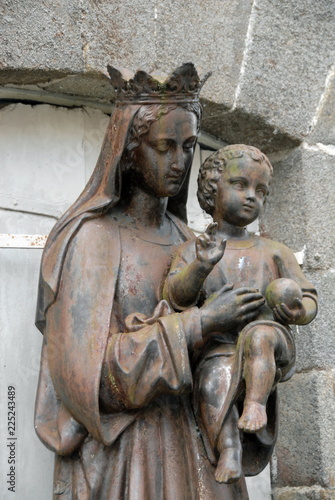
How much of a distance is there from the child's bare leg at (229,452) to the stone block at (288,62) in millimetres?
1450

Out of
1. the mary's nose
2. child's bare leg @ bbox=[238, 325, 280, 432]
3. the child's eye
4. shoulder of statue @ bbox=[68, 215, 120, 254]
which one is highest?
the mary's nose

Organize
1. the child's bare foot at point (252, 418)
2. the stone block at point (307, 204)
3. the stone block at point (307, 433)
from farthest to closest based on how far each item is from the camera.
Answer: the stone block at point (307, 204) < the stone block at point (307, 433) < the child's bare foot at point (252, 418)

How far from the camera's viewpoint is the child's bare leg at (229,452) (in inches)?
116

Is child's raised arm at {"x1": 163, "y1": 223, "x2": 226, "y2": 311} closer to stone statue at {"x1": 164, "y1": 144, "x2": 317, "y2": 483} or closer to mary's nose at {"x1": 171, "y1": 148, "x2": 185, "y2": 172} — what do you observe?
stone statue at {"x1": 164, "y1": 144, "x2": 317, "y2": 483}

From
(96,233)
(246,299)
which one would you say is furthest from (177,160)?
(246,299)

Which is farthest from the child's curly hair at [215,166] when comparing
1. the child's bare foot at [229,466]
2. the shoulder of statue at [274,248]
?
the child's bare foot at [229,466]

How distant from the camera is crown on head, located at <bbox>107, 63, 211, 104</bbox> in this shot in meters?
3.27

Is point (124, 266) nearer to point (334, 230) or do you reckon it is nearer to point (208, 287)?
point (208, 287)


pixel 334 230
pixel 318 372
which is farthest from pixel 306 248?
pixel 318 372

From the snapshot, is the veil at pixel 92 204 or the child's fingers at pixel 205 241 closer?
the child's fingers at pixel 205 241

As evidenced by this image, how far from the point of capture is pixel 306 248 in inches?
162

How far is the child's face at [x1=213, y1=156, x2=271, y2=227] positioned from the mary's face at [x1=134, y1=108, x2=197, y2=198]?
0.13m

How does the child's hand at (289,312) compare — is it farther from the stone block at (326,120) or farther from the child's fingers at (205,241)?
the stone block at (326,120)

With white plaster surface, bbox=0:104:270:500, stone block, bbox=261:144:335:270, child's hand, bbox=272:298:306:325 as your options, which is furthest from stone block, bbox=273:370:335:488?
child's hand, bbox=272:298:306:325
